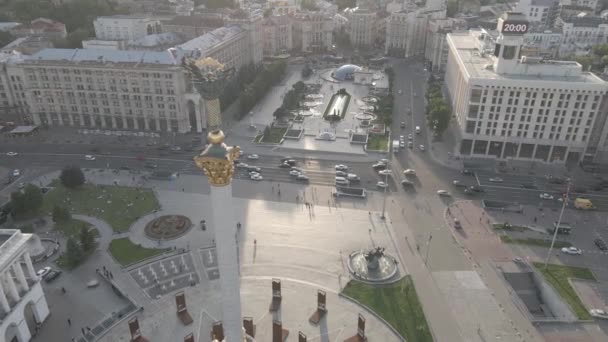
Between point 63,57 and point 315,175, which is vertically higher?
point 63,57

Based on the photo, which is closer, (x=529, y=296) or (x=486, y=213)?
(x=529, y=296)

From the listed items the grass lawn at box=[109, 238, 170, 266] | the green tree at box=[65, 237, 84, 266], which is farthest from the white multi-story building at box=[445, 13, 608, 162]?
the green tree at box=[65, 237, 84, 266]

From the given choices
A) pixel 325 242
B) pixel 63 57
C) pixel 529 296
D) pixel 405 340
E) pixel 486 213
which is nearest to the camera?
pixel 405 340

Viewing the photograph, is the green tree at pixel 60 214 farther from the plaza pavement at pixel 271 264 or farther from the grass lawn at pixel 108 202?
the grass lawn at pixel 108 202

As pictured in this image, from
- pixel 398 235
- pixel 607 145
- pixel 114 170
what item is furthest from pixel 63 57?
pixel 607 145

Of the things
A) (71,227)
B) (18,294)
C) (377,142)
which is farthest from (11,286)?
(377,142)

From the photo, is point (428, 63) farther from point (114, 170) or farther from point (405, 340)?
point (405, 340)

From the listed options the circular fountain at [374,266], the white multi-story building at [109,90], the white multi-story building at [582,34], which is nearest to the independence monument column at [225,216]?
the circular fountain at [374,266]
